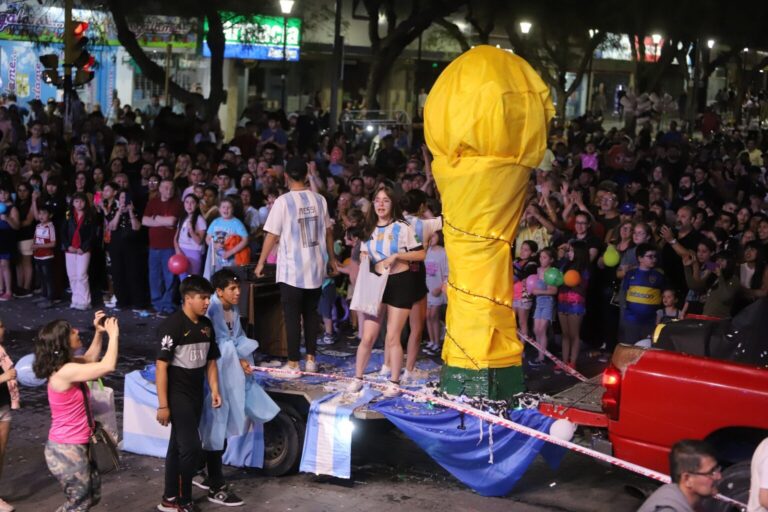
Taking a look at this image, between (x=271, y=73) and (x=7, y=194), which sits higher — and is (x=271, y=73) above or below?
above

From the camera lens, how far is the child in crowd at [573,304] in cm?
1165

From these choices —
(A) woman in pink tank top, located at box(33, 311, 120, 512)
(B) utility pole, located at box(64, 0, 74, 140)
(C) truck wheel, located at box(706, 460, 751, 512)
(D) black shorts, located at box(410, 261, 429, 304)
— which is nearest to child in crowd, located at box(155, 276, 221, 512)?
(A) woman in pink tank top, located at box(33, 311, 120, 512)

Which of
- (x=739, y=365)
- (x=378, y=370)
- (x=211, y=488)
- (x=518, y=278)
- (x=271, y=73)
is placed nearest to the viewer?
(x=739, y=365)

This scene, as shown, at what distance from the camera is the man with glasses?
511cm

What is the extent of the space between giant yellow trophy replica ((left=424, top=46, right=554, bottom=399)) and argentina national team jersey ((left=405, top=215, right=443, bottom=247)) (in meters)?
0.66

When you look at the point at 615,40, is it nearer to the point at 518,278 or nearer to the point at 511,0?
the point at 511,0

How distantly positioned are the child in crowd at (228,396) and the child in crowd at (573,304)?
4441 millimetres

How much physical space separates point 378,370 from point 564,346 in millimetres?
2887

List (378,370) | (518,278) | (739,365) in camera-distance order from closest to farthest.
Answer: (739,365) → (378,370) → (518,278)

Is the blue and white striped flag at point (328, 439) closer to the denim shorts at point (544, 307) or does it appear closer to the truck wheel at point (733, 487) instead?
the truck wheel at point (733, 487)

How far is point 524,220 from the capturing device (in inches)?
503

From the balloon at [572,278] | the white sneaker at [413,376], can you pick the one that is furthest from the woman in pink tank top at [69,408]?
the balloon at [572,278]

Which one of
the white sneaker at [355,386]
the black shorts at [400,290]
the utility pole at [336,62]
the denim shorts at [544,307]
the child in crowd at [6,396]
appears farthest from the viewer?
the utility pole at [336,62]

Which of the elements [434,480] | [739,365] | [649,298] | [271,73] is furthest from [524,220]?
[271,73]
